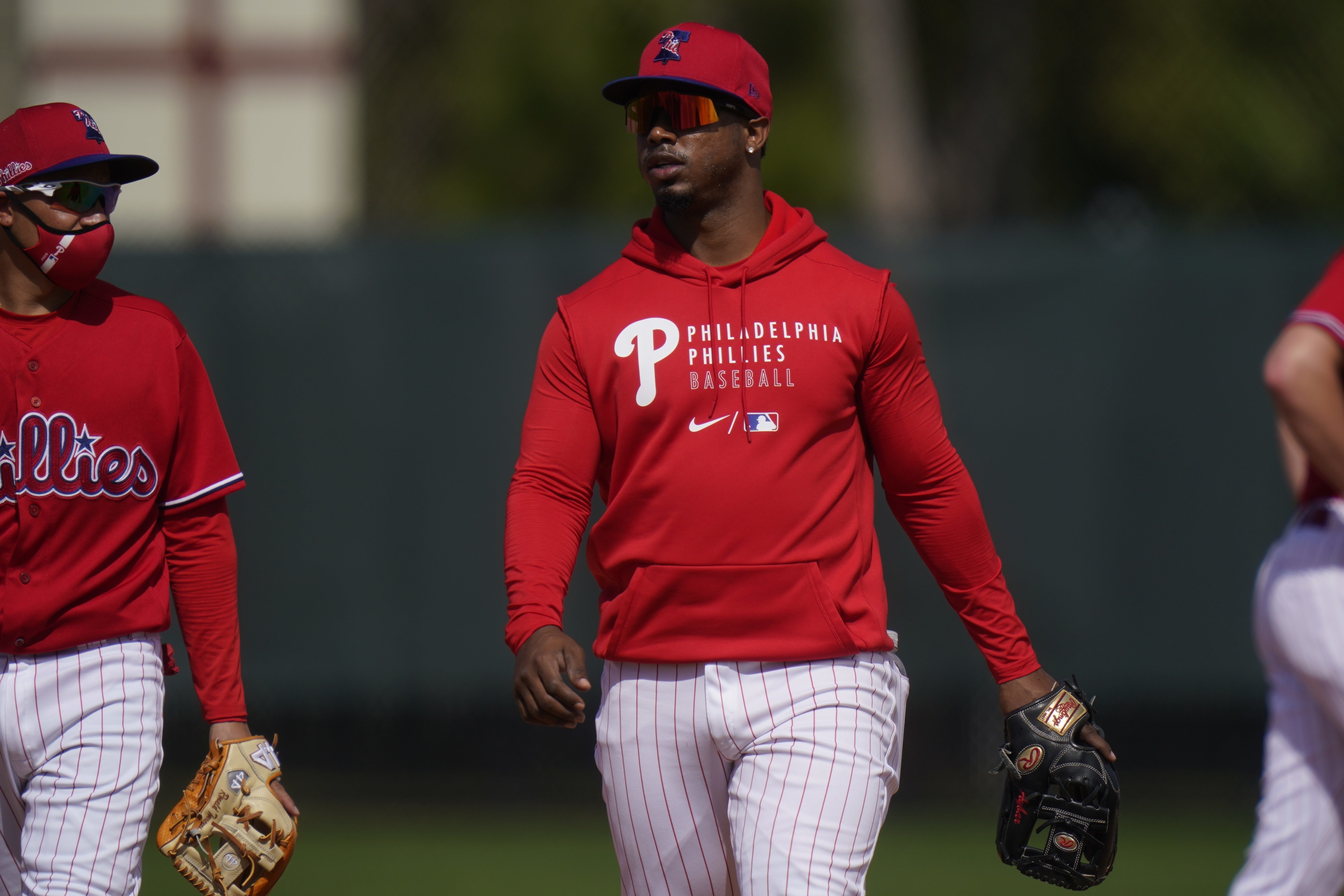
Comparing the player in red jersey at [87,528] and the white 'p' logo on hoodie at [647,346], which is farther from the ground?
the white 'p' logo on hoodie at [647,346]

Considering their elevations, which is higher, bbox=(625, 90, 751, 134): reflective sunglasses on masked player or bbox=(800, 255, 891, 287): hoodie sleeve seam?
bbox=(625, 90, 751, 134): reflective sunglasses on masked player

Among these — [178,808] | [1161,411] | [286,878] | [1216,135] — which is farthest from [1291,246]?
[1216,135]

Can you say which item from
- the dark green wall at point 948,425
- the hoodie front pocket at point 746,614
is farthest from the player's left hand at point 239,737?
the dark green wall at point 948,425

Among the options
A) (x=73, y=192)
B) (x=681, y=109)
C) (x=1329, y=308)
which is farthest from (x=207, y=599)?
(x=1329, y=308)

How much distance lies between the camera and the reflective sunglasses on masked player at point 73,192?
3555 millimetres

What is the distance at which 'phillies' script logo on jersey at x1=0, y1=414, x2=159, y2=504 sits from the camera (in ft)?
11.4

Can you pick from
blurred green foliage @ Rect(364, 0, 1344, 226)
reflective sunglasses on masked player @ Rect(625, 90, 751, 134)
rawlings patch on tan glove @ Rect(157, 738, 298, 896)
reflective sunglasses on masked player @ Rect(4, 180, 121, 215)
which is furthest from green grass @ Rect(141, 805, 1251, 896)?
blurred green foliage @ Rect(364, 0, 1344, 226)

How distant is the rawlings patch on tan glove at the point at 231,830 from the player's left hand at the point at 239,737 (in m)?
0.01

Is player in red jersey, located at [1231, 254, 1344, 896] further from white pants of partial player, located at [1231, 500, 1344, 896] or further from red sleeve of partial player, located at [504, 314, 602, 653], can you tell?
red sleeve of partial player, located at [504, 314, 602, 653]

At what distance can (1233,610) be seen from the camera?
7.62 metres

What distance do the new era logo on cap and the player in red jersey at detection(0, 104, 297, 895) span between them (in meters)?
1.19

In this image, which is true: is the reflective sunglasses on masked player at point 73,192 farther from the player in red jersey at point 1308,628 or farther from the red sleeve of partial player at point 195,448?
the player in red jersey at point 1308,628

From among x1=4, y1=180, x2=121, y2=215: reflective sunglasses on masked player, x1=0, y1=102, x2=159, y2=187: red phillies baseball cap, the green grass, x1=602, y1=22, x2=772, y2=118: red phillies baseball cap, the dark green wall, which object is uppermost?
x1=602, y1=22, x2=772, y2=118: red phillies baseball cap

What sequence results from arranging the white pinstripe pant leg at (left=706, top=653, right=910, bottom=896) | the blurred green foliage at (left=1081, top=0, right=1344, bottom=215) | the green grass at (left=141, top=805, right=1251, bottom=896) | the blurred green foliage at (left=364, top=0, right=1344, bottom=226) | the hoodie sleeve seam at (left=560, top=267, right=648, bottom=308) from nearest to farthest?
the white pinstripe pant leg at (left=706, top=653, right=910, bottom=896) → the hoodie sleeve seam at (left=560, top=267, right=648, bottom=308) → the green grass at (left=141, top=805, right=1251, bottom=896) → the blurred green foliage at (left=364, top=0, right=1344, bottom=226) → the blurred green foliage at (left=1081, top=0, right=1344, bottom=215)
